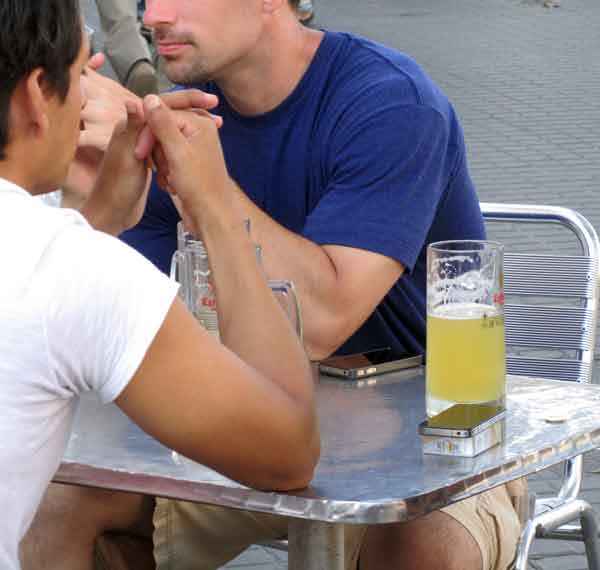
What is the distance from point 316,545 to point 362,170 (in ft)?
3.12

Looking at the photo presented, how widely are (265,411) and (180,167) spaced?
567 millimetres

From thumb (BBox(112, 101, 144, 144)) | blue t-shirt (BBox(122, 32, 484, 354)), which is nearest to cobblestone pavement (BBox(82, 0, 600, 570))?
blue t-shirt (BBox(122, 32, 484, 354))

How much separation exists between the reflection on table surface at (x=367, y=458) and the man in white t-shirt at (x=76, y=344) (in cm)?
7

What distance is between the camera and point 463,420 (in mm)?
Result: 2117

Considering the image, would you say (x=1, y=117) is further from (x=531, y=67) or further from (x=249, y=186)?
(x=531, y=67)

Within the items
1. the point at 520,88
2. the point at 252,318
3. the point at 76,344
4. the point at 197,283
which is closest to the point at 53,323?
the point at 76,344

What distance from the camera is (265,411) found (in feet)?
5.84

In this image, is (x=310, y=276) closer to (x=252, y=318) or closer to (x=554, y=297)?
(x=554, y=297)

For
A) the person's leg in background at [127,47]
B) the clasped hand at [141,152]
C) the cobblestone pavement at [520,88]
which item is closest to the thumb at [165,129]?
the clasped hand at [141,152]

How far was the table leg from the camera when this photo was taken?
6.74 ft

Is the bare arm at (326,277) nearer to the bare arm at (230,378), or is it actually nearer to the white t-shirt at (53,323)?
the bare arm at (230,378)

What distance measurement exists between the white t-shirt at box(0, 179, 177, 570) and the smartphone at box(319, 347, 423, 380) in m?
0.87

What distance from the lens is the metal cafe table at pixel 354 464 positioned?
1.91m

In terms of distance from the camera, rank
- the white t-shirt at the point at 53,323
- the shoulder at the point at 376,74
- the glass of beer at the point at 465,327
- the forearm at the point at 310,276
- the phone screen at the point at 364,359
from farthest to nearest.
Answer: the shoulder at the point at 376,74 → the forearm at the point at 310,276 → the phone screen at the point at 364,359 → the glass of beer at the point at 465,327 → the white t-shirt at the point at 53,323
